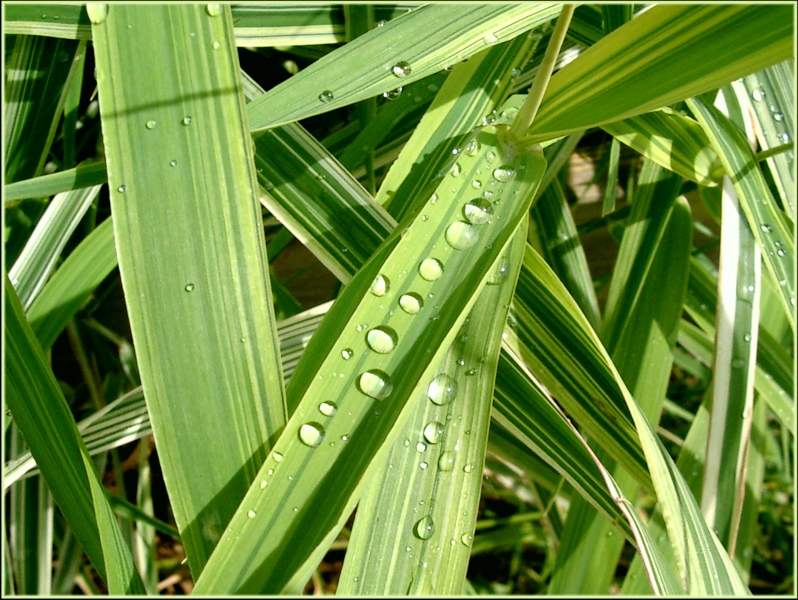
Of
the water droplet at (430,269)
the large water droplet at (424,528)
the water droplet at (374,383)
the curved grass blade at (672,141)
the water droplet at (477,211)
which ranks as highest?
the curved grass blade at (672,141)

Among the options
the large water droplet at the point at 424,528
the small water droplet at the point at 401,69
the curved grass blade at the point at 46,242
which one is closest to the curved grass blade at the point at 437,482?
the large water droplet at the point at 424,528

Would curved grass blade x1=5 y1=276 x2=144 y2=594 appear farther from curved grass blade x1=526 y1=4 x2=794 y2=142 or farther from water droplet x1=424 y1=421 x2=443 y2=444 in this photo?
curved grass blade x1=526 y1=4 x2=794 y2=142

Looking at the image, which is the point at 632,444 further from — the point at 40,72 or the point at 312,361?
the point at 40,72

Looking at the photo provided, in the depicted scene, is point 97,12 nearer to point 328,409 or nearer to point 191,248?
point 191,248

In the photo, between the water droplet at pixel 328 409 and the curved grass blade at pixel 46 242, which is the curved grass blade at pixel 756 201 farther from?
the curved grass blade at pixel 46 242

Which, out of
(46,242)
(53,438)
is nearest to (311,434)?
(53,438)

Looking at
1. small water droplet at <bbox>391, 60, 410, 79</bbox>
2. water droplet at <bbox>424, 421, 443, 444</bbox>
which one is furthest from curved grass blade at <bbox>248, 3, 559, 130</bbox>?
water droplet at <bbox>424, 421, 443, 444</bbox>

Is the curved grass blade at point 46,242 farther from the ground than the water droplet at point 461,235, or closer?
farther from the ground
